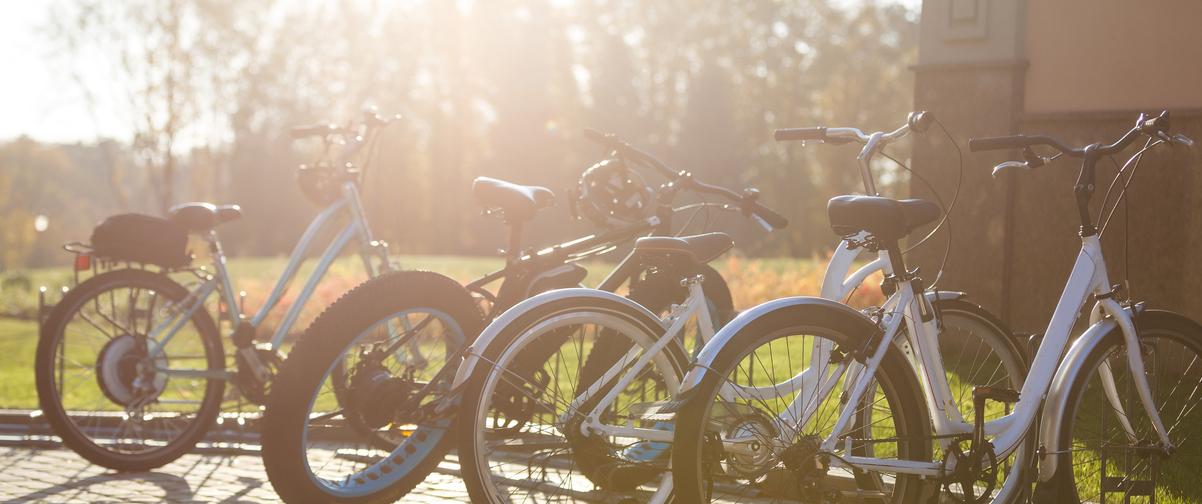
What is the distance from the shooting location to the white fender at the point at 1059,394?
409cm

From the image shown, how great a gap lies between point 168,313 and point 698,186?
2834 millimetres

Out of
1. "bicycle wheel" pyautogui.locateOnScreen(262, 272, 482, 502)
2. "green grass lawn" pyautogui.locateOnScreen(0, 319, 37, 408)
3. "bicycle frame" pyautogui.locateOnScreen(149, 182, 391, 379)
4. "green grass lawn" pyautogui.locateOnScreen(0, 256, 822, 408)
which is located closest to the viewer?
"bicycle wheel" pyautogui.locateOnScreen(262, 272, 482, 502)

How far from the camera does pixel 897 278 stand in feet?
13.1

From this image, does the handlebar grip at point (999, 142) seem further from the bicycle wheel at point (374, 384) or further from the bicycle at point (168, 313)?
Answer: the bicycle at point (168, 313)

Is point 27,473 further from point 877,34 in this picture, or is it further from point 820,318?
point 877,34

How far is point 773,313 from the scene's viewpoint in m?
3.64

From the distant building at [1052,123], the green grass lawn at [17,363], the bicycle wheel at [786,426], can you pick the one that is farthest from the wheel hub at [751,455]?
the green grass lawn at [17,363]

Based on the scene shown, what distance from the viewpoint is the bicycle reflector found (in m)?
5.12

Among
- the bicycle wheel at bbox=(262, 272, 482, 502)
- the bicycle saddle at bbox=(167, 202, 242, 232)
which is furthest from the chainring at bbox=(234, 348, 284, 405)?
the bicycle wheel at bbox=(262, 272, 482, 502)

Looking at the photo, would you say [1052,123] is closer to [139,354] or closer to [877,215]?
[877,215]

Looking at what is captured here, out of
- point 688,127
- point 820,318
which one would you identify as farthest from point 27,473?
point 688,127

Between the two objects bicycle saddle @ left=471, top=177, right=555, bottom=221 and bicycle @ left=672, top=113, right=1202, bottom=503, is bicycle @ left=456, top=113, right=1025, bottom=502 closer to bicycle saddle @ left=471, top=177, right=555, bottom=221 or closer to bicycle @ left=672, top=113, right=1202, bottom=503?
bicycle @ left=672, top=113, right=1202, bottom=503

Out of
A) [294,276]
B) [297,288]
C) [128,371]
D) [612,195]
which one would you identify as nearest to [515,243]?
[612,195]

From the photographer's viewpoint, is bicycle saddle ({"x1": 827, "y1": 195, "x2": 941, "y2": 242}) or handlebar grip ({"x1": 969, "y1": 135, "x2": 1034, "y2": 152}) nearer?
bicycle saddle ({"x1": 827, "y1": 195, "x2": 941, "y2": 242})
